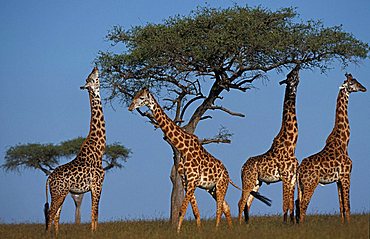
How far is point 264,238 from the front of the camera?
44.8 ft

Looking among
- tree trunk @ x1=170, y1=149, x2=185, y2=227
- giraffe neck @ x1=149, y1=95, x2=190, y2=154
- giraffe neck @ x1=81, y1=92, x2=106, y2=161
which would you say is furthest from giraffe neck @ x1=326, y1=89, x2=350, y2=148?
giraffe neck @ x1=81, y1=92, x2=106, y2=161

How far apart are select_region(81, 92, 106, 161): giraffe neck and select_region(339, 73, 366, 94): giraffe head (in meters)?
5.93

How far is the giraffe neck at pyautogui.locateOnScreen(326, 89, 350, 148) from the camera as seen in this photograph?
1712 centimetres

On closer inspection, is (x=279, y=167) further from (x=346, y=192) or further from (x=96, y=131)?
(x=96, y=131)

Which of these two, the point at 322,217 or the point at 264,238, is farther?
the point at 322,217

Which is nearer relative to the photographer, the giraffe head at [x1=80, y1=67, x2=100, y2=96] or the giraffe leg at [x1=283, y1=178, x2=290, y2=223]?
the giraffe leg at [x1=283, y1=178, x2=290, y2=223]

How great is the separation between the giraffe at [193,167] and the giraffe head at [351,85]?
12.2 feet

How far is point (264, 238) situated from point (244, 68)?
8.73 m

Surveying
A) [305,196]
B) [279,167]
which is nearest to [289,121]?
[279,167]

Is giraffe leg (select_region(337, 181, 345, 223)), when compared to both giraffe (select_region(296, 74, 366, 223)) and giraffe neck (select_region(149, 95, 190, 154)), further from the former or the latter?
giraffe neck (select_region(149, 95, 190, 154))

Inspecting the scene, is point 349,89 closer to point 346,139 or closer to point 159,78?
point 346,139

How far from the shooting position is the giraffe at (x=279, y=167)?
17.4m

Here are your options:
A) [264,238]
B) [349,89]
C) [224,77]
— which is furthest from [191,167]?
[224,77]

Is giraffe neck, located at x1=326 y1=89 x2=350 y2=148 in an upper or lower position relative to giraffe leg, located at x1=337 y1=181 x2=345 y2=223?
upper
